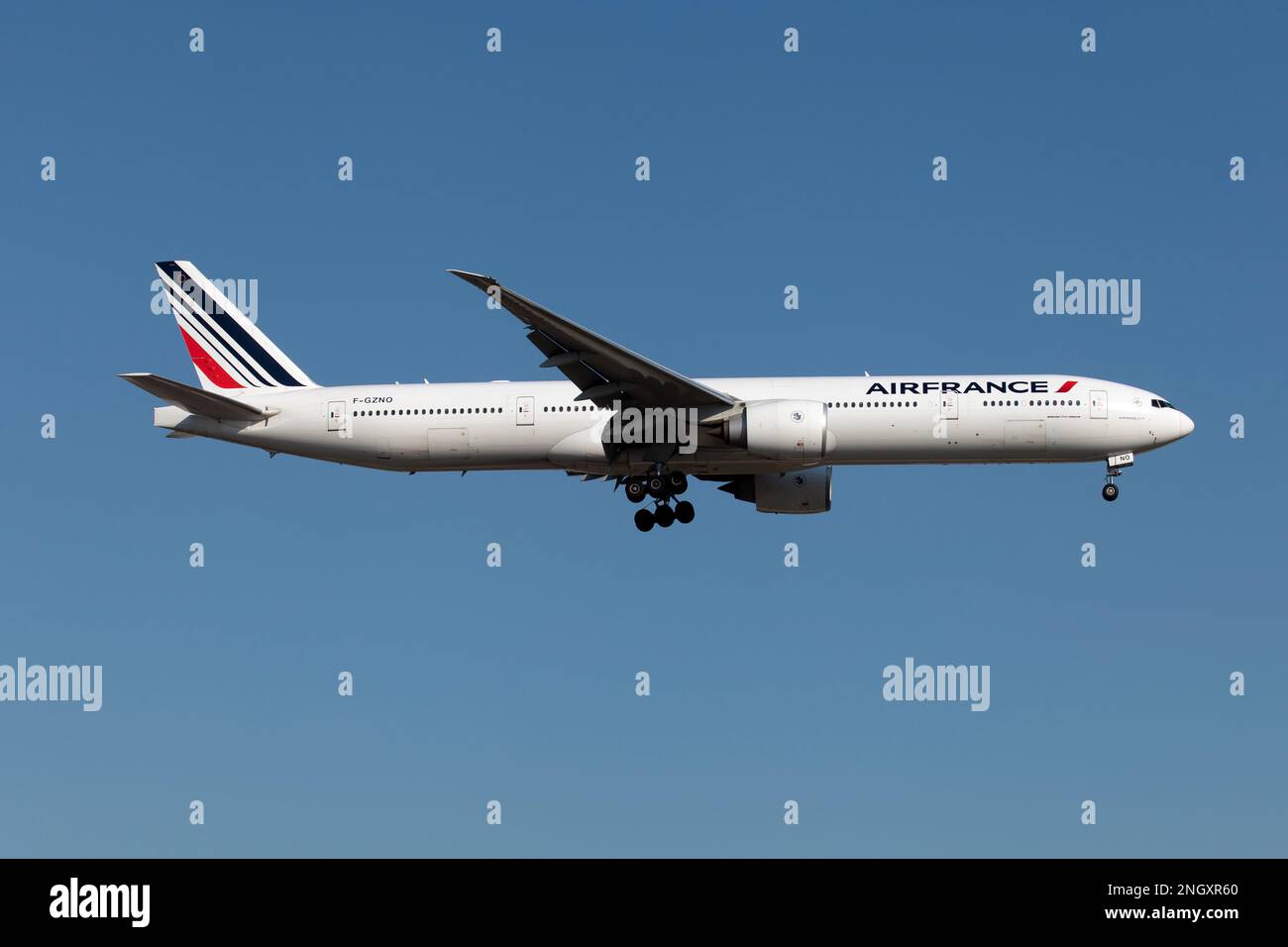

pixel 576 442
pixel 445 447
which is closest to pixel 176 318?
pixel 445 447

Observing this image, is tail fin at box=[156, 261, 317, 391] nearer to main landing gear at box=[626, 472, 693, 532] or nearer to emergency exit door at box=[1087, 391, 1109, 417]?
main landing gear at box=[626, 472, 693, 532]

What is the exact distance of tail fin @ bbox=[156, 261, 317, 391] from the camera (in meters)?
44.8

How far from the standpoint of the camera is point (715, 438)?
40.3m

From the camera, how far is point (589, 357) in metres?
39.3

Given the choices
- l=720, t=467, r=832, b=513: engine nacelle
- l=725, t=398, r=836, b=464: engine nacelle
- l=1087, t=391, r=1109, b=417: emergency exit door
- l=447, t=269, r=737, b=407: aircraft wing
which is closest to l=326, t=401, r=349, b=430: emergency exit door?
l=447, t=269, r=737, b=407: aircraft wing

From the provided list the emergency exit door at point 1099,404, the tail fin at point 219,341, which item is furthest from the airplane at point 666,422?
the tail fin at point 219,341

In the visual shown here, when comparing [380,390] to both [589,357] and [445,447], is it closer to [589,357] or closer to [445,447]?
[445,447]

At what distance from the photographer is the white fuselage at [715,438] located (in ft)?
131

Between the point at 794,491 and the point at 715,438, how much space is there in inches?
180

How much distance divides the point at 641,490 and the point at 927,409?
7771 millimetres

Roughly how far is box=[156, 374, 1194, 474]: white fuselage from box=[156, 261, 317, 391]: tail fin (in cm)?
185

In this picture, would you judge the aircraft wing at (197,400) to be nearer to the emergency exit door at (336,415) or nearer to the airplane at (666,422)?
the airplane at (666,422)

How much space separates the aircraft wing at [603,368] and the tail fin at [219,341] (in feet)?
28.5

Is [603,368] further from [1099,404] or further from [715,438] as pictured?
[1099,404]
